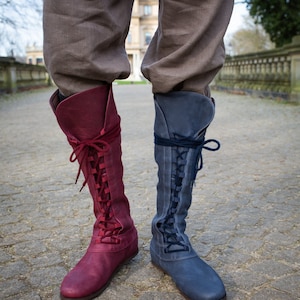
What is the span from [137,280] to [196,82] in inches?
25.3

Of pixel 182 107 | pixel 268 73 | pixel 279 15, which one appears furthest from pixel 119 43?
Answer: pixel 279 15

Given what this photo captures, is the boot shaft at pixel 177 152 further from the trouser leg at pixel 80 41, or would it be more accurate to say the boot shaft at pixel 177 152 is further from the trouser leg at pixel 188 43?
the trouser leg at pixel 80 41

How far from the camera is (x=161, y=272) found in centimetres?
140

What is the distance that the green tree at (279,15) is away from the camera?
13.0m

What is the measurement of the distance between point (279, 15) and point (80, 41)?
43.2 feet

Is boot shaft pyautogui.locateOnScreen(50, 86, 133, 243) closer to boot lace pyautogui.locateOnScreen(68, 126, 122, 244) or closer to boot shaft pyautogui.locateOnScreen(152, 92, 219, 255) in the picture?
boot lace pyautogui.locateOnScreen(68, 126, 122, 244)

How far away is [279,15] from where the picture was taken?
1309cm

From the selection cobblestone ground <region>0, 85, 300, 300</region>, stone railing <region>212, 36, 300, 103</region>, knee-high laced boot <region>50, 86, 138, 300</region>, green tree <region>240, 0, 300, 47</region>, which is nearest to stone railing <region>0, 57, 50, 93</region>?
stone railing <region>212, 36, 300, 103</region>

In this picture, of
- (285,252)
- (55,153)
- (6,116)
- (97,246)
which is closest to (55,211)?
(97,246)

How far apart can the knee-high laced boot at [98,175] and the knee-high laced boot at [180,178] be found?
131mm

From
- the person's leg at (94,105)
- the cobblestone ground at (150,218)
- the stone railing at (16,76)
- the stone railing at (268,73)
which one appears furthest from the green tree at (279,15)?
the person's leg at (94,105)

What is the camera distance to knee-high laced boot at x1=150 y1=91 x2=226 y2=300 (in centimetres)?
124

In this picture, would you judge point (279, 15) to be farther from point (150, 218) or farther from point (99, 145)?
point (99, 145)

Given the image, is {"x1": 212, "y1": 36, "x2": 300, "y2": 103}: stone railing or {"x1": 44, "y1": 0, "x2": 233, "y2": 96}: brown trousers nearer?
{"x1": 44, "y1": 0, "x2": 233, "y2": 96}: brown trousers
